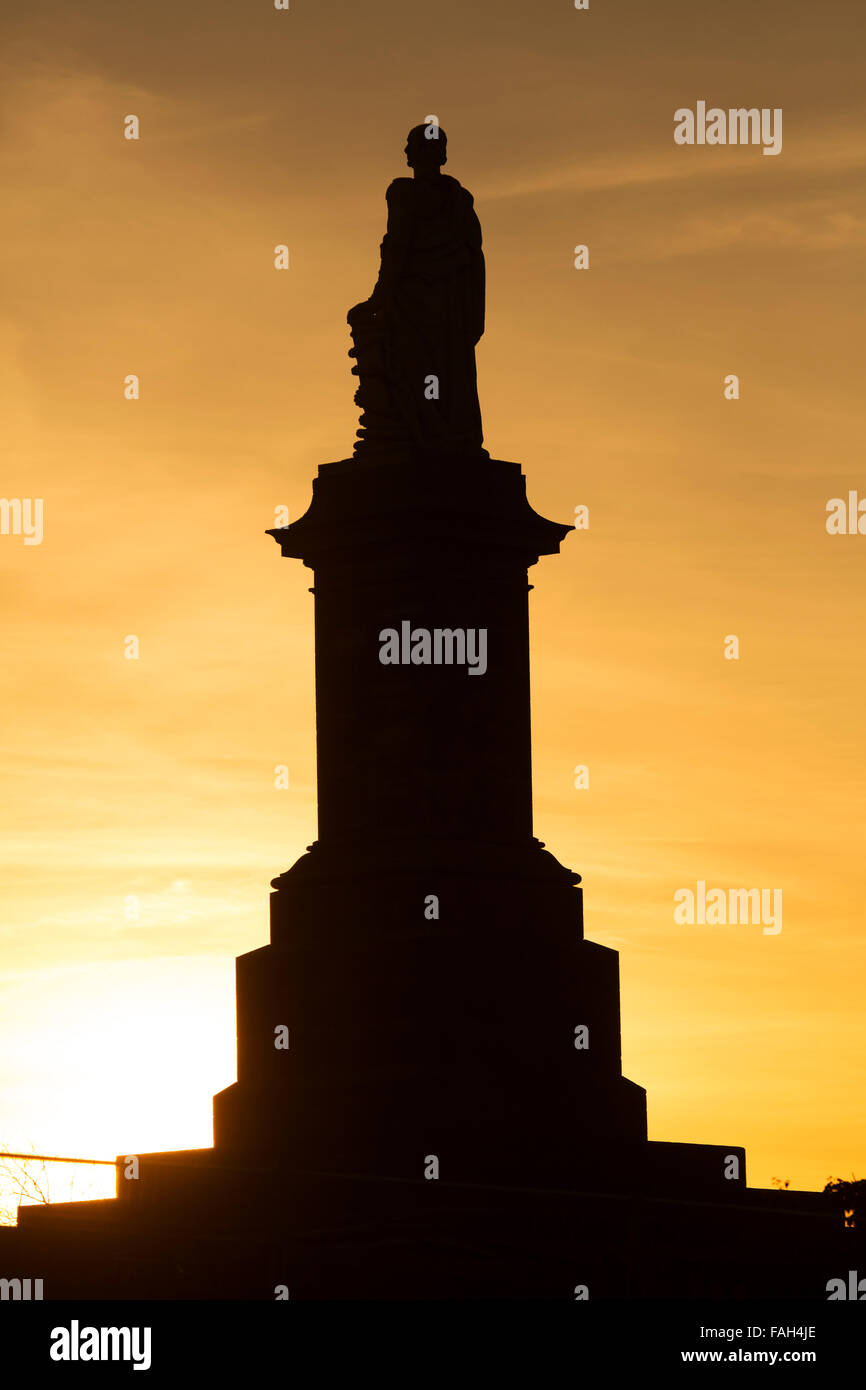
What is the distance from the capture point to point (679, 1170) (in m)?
32.0

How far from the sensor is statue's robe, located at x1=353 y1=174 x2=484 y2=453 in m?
33.1

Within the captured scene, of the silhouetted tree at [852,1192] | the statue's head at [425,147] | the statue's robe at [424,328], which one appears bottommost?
the silhouetted tree at [852,1192]

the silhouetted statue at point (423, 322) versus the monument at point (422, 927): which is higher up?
the silhouetted statue at point (423, 322)

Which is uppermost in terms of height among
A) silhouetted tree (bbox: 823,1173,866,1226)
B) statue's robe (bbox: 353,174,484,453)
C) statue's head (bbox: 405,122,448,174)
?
statue's head (bbox: 405,122,448,174)

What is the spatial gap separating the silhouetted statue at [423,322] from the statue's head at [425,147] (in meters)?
0.01

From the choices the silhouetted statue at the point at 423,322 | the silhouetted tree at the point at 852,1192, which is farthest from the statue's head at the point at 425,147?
the silhouetted tree at the point at 852,1192

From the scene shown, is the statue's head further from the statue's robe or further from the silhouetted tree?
the silhouetted tree

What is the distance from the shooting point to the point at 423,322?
33375 millimetres

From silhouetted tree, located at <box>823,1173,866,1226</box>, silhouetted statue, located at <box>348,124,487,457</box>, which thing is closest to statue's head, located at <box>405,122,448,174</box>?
silhouetted statue, located at <box>348,124,487,457</box>

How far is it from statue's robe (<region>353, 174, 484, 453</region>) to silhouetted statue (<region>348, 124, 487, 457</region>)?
0.04 feet

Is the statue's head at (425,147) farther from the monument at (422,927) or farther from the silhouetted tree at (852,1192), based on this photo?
the silhouetted tree at (852,1192)

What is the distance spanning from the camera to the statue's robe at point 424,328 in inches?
1303

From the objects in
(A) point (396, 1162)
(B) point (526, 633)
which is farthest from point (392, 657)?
(A) point (396, 1162)

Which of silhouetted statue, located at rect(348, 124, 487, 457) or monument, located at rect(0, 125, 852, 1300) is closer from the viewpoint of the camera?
monument, located at rect(0, 125, 852, 1300)
